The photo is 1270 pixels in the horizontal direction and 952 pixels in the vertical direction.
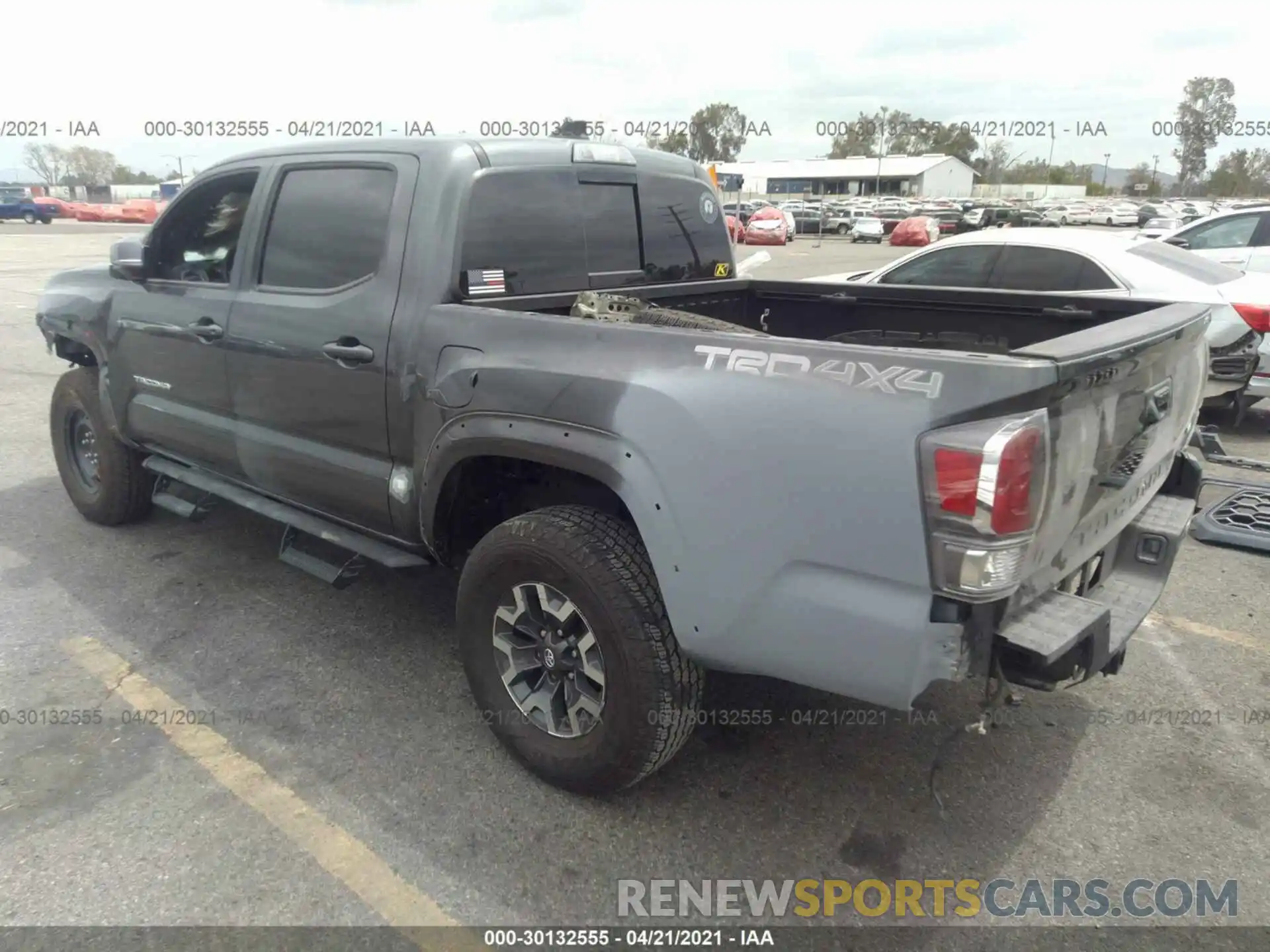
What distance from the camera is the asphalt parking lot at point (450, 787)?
2.56 meters

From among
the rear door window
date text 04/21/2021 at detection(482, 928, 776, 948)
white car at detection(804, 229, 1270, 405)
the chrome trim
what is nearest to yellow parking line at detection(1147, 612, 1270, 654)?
the chrome trim

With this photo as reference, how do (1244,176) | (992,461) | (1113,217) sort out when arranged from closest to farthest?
(992,461), (1113,217), (1244,176)

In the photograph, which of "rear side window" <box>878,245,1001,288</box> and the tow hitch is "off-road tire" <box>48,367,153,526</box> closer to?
the tow hitch

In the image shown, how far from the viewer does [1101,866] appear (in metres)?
2.62

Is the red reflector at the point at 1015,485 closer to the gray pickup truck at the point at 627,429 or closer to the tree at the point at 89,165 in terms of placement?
the gray pickup truck at the point at 627,429

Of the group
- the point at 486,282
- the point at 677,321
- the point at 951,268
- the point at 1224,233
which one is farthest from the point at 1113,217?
the point at 486,282

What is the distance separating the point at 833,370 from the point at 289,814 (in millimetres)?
2116

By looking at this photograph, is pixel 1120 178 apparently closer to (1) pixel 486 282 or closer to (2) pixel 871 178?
(2) pixel 871 178

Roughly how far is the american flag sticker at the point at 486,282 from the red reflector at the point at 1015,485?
190 centimetres

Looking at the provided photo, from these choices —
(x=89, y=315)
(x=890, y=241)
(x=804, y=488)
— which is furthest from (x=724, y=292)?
(x=890, y=241)

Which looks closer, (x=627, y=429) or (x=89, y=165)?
(x=627, y=429)

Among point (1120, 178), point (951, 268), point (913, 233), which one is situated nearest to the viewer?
point (951, 268)

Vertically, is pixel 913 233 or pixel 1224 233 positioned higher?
pixel 1224 233

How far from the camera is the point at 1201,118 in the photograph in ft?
249
